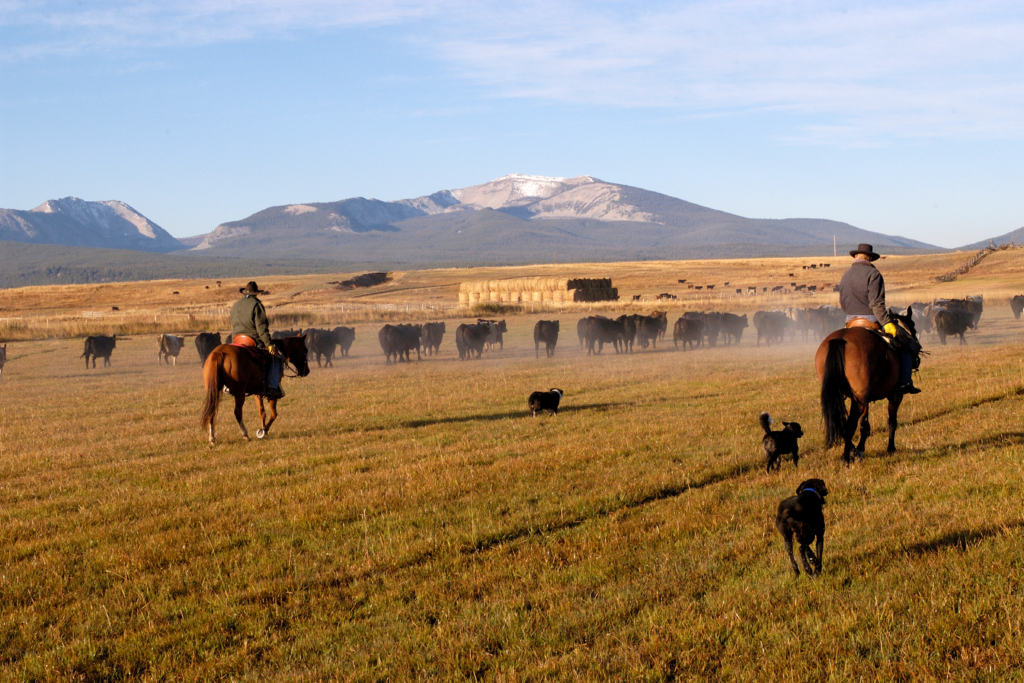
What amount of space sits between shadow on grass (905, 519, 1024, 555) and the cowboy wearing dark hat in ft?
12.4

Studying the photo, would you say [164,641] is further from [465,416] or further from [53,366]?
[53,366]

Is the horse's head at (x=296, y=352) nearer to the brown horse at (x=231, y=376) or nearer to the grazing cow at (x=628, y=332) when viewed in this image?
the brown horse at (x=231, y=376)

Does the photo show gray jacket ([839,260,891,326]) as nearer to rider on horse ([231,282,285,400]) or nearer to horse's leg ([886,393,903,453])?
horse's leg ([886,393,903,453])

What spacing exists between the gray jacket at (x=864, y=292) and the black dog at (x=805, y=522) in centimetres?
471

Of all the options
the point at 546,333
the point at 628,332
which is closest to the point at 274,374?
the point at 546,333

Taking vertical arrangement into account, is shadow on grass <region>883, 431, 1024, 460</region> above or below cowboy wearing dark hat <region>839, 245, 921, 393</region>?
below

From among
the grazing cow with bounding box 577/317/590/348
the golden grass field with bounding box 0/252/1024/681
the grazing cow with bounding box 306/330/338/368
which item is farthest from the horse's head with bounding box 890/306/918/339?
the grazing cow with bounding box 306/330/338/368

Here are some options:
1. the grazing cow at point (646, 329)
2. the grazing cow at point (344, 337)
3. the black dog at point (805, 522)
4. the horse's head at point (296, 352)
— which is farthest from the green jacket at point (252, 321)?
the grazing cow at point (646, 329)

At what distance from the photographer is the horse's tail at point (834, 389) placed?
886 centimetres

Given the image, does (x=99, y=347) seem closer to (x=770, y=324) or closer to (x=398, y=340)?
(x=398, y=340)

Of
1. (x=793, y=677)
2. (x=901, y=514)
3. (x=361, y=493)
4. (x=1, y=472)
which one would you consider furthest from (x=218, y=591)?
(x=1, y=472)

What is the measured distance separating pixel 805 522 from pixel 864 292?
5378mm

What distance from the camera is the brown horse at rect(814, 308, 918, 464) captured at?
8.81m

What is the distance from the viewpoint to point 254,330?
1258 centimetres
